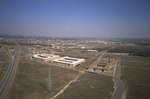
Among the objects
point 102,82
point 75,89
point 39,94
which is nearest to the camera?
point 39,94

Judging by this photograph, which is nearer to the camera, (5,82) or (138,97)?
(138,97)

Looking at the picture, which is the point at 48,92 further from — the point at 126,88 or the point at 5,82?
the point at 126,88

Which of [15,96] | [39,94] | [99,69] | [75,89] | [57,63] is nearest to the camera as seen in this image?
[15,96]

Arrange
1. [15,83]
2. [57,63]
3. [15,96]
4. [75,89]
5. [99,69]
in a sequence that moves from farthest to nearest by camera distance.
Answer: [57,63], [99,69], [15,83], [75,89], [15,96]

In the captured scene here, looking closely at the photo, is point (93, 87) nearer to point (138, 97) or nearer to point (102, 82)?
point (102, 82)

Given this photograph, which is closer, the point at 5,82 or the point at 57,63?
the point at 5,82

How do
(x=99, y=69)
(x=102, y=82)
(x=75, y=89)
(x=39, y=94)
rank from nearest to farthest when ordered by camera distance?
(x=39, y=94) → (x=75, y=89) → (x=102, y=82) → (x=99, y=69)

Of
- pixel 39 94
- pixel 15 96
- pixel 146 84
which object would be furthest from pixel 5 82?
pixel 146 84

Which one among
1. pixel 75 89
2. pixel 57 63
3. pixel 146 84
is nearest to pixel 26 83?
pixel 75 89
